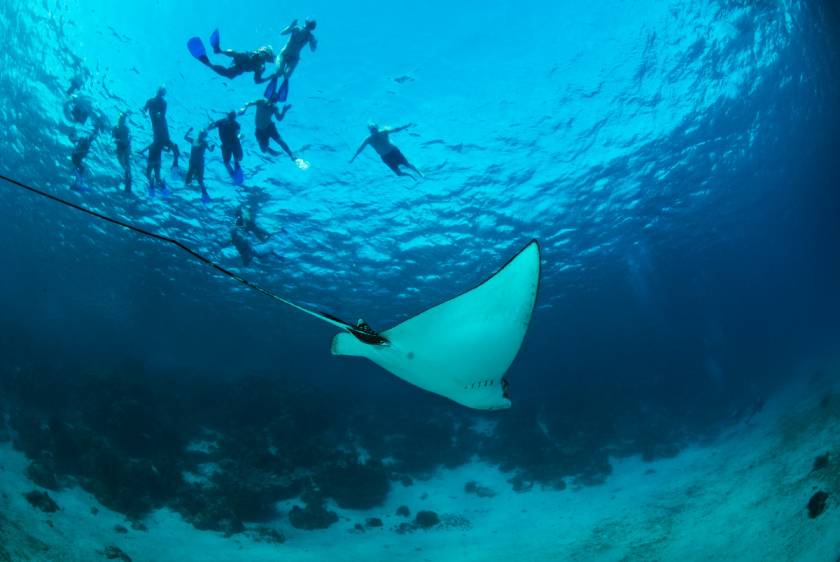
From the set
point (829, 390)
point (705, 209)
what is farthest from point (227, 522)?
point (829, 390)

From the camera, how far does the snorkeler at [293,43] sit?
971 centimetres

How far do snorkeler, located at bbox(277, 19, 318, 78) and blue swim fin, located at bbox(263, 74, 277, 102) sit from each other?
18 centimetres

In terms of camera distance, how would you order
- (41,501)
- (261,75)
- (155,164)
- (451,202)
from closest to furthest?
(261,75)
(155,164)
(41,501)
(451,202)

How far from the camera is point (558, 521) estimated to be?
59.0 feet

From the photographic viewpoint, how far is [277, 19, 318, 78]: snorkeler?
31.9 feet

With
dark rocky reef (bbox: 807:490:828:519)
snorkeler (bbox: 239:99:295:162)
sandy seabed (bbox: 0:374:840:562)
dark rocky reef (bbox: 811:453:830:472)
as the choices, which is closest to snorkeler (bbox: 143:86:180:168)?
snorkeler (bbox: 239:99:295:162)

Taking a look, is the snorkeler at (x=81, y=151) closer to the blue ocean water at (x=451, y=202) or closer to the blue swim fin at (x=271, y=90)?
the blue ocean water at (x=451, y=202)

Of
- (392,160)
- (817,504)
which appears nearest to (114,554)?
(392,160)

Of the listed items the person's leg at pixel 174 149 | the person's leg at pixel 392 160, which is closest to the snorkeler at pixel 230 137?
the person's leg at pixel 174 149

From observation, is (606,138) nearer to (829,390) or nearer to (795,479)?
(795,479)

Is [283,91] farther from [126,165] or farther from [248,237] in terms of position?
[248,237]

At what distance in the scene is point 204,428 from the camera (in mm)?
20750

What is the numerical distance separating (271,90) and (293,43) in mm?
1065

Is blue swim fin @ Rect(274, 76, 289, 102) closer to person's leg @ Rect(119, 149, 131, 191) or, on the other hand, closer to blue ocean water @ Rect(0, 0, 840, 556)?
blue ocean water @ Rect(0, 0, 840, 556)
